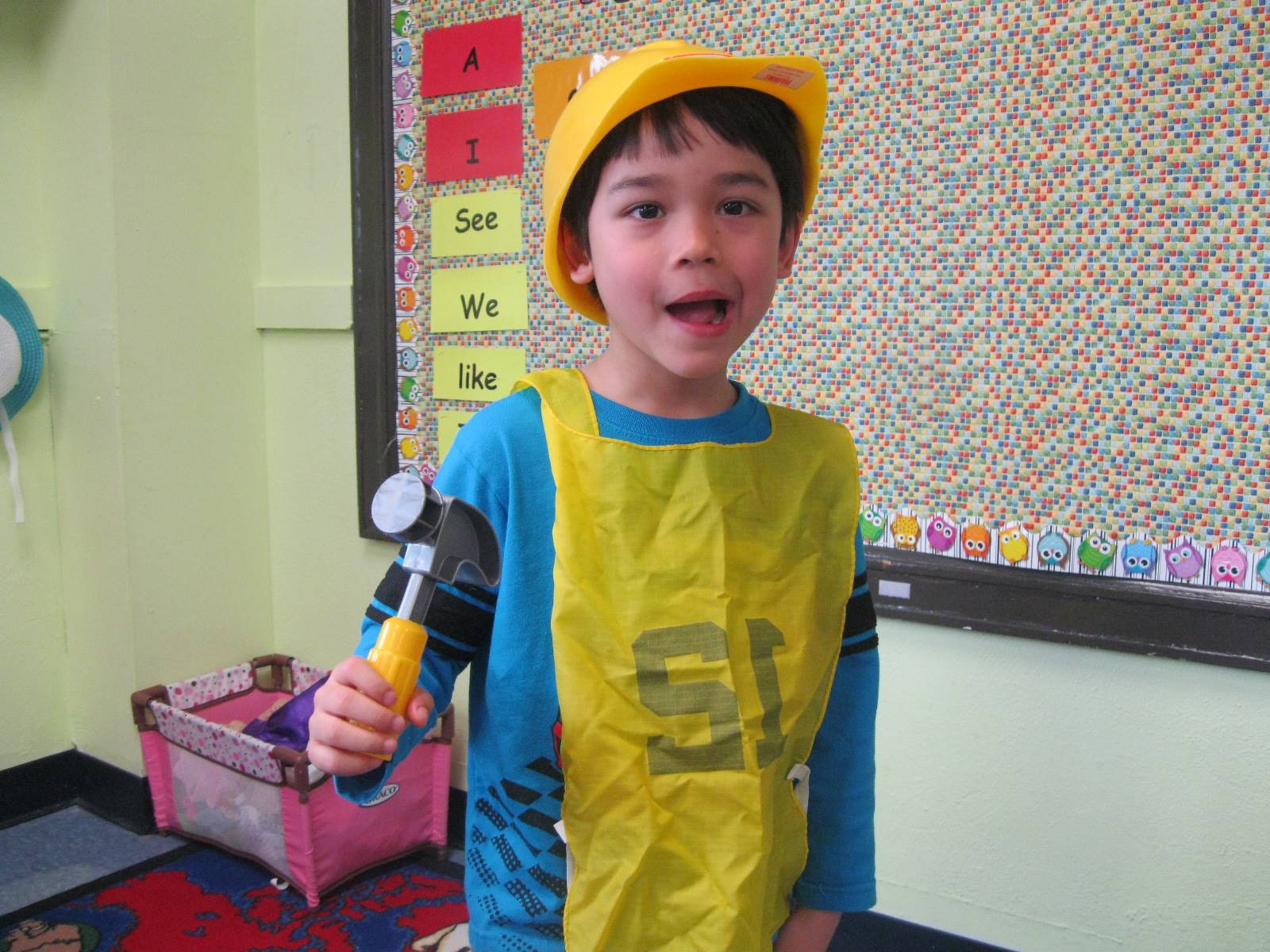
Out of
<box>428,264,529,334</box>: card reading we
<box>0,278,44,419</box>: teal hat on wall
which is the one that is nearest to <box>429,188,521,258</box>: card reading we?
<box>428,264,529,334</box>: card reading we

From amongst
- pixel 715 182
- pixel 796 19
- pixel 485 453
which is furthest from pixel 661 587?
pixel 796 19

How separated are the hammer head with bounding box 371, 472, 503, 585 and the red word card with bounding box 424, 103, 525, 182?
47.4 inches

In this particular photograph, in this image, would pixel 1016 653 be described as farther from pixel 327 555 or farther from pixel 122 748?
pixel 122 748

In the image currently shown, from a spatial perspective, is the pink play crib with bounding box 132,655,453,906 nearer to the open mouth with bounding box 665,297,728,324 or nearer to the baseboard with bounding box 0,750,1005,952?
the baseboard with bounding box 0,750,1005,952

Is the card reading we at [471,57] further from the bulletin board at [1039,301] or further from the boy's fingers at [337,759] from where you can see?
the boy's fingers at [337,759]

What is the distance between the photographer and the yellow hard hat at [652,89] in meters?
0.72

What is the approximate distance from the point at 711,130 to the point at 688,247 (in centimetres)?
10

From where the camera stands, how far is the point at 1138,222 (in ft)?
4.01

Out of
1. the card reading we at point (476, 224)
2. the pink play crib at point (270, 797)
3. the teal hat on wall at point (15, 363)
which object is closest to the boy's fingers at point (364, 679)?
the pink play crib at point (270, 797)

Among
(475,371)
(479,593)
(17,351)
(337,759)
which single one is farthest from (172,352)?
(337,759)

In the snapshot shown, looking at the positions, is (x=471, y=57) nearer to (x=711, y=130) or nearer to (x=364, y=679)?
(x=711, y=130)

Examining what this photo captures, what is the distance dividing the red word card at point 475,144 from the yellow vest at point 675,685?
3.46ft

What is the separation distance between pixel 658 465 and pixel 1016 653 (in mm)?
825

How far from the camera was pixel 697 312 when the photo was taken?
75cm
